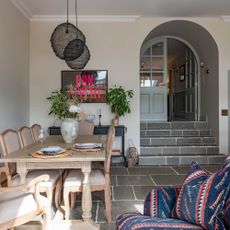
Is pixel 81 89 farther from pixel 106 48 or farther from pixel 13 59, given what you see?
pixel 13 59

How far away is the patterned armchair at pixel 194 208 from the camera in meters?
1.27

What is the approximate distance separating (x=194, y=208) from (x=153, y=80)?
5.75 m

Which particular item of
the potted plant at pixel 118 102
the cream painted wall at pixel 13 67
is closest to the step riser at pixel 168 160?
the potted plant at pixel 118 102

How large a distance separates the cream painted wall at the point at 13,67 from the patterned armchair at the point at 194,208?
3057 millimetres

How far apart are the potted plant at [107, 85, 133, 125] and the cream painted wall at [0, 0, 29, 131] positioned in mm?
1683

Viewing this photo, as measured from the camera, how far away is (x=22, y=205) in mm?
1855

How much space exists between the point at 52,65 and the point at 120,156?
7.73 feet

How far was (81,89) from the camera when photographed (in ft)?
17.3

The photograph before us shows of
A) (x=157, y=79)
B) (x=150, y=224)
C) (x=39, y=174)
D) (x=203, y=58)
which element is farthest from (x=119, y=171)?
(x=203, y=58)

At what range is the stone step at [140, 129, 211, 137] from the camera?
5.89 meters

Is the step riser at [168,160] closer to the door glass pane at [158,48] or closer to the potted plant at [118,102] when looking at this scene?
the potted plant at [118,102]

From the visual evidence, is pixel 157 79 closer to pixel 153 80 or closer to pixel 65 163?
pixel 153 80

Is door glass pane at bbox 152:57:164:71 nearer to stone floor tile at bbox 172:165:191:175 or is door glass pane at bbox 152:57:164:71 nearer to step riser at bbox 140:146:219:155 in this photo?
step riser at bbox 140:146:219:155

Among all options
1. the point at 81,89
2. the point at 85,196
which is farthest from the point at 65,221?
the point at 81,89
